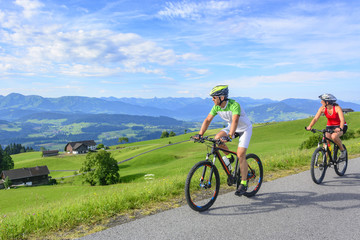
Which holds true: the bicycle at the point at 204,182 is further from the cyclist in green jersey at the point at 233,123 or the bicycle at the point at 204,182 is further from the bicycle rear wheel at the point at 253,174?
the bicycle rear wheel at the point at 253,174

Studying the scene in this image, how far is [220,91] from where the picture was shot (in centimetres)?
588

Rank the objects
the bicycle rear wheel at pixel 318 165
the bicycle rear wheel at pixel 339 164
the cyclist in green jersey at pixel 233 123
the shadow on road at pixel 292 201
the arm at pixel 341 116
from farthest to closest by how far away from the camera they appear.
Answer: the bicycle rear wheel at pixel 339 164 < the arm at pixel 341 116 < the bicycle rear wheel at pixel 318 165 < the cyclist in green jersey at pixel 233 123 < the shadow on road at pixel 292 201

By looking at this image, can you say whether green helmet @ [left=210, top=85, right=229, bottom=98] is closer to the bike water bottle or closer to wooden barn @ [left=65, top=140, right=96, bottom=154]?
the bike water bottle

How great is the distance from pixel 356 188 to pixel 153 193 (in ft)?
18.9

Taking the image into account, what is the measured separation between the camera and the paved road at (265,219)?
14.2ft

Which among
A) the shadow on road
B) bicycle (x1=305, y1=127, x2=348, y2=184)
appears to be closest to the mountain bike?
bicycle (x1=305, y1=127, x2=348, y2=184)

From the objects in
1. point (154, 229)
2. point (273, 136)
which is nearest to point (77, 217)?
point (154, 229)

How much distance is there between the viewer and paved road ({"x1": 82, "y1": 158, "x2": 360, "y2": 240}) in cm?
434

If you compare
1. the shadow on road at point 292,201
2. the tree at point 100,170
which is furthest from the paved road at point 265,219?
the tree at point 100,170

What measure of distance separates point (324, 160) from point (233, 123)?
4.20 metres

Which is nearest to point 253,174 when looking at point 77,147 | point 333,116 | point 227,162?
point 227,162

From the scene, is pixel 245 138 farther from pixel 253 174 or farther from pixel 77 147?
pixel 77 147

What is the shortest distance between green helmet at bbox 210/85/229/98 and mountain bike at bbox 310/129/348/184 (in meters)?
3.70

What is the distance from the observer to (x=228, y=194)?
260 inches
